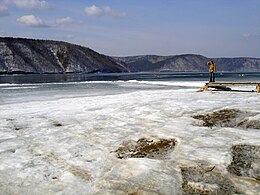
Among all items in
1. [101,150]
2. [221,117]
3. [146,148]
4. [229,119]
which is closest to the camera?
[101,150]

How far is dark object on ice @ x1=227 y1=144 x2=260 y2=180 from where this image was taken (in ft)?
21.1

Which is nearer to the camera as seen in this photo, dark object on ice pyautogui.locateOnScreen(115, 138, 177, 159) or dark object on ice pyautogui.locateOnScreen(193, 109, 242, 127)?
dark object on ice pyautogui.locateOnScreen(115, 138, 177, 159)

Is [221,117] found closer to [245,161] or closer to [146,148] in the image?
[146,148]

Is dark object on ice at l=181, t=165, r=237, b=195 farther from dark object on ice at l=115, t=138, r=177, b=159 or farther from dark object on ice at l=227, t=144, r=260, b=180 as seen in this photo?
dark object on ice at l=115, t=138, r=177, b=159

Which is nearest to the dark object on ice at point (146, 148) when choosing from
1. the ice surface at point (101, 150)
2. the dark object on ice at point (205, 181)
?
the ice surface at point (101, 150)

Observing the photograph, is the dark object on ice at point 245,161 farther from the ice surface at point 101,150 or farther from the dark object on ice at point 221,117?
the dark object on ice at point 221,117

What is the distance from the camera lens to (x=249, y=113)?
1163 cm

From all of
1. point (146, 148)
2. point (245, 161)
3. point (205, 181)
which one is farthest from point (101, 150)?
point (245, 161)

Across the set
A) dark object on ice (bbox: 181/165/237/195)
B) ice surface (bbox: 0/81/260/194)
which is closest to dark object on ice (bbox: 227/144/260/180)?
ice surface (bbox: 0/81/260/194)

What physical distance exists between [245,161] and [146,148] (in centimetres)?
247

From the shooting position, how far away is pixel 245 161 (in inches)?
275

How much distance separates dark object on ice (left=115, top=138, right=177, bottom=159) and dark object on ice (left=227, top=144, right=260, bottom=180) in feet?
5.26

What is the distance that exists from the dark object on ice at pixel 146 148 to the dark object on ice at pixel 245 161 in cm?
160

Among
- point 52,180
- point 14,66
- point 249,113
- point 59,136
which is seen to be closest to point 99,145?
point 59,136
